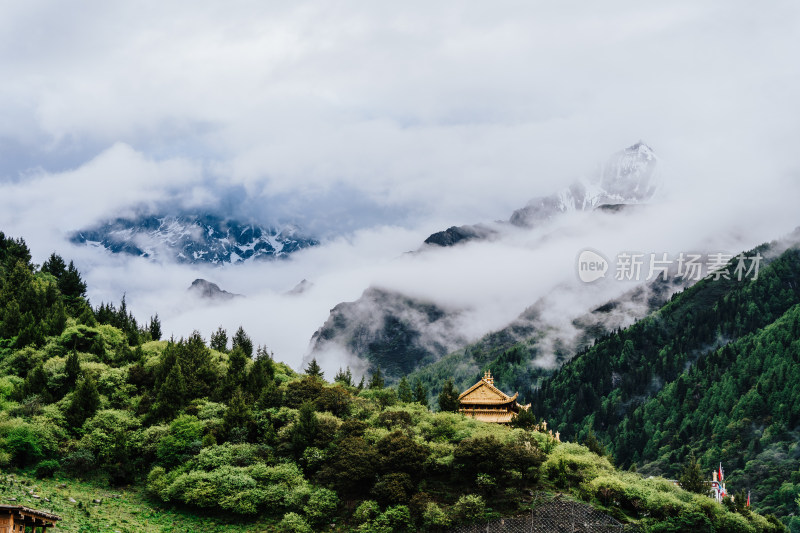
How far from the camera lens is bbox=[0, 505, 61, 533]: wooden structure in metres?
38.7

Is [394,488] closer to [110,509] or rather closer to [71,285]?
[110,509]

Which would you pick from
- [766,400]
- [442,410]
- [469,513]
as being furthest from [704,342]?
[469,513]

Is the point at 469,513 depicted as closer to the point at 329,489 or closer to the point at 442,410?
the point at 329,489

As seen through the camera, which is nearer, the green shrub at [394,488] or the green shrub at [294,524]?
the green shrub at [294,524]

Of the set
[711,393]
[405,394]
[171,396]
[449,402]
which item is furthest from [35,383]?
[711,393]

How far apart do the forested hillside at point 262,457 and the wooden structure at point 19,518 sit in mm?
11022

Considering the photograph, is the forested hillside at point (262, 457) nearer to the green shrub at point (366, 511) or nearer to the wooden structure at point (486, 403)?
the green shrub at point (366, 511)

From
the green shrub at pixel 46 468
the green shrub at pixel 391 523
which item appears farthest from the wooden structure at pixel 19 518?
the green shrub at pixel 391 523

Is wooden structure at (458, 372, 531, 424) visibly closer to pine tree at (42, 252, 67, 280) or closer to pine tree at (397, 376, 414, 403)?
pine tree at (397, 376, 414, 403)

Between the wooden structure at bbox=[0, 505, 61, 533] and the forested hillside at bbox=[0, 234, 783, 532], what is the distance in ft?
36.2

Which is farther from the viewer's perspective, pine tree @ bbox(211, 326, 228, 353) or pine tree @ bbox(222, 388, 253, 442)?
pine tree @ bbox(211, 326, 228, 353)

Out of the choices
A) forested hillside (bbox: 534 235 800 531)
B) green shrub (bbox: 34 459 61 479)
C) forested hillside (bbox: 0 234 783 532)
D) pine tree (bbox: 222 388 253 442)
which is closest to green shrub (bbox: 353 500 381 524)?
forested hillside (bbox: 0 234 783 532)

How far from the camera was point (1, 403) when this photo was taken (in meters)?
73.6

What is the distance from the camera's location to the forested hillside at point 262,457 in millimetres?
62406
